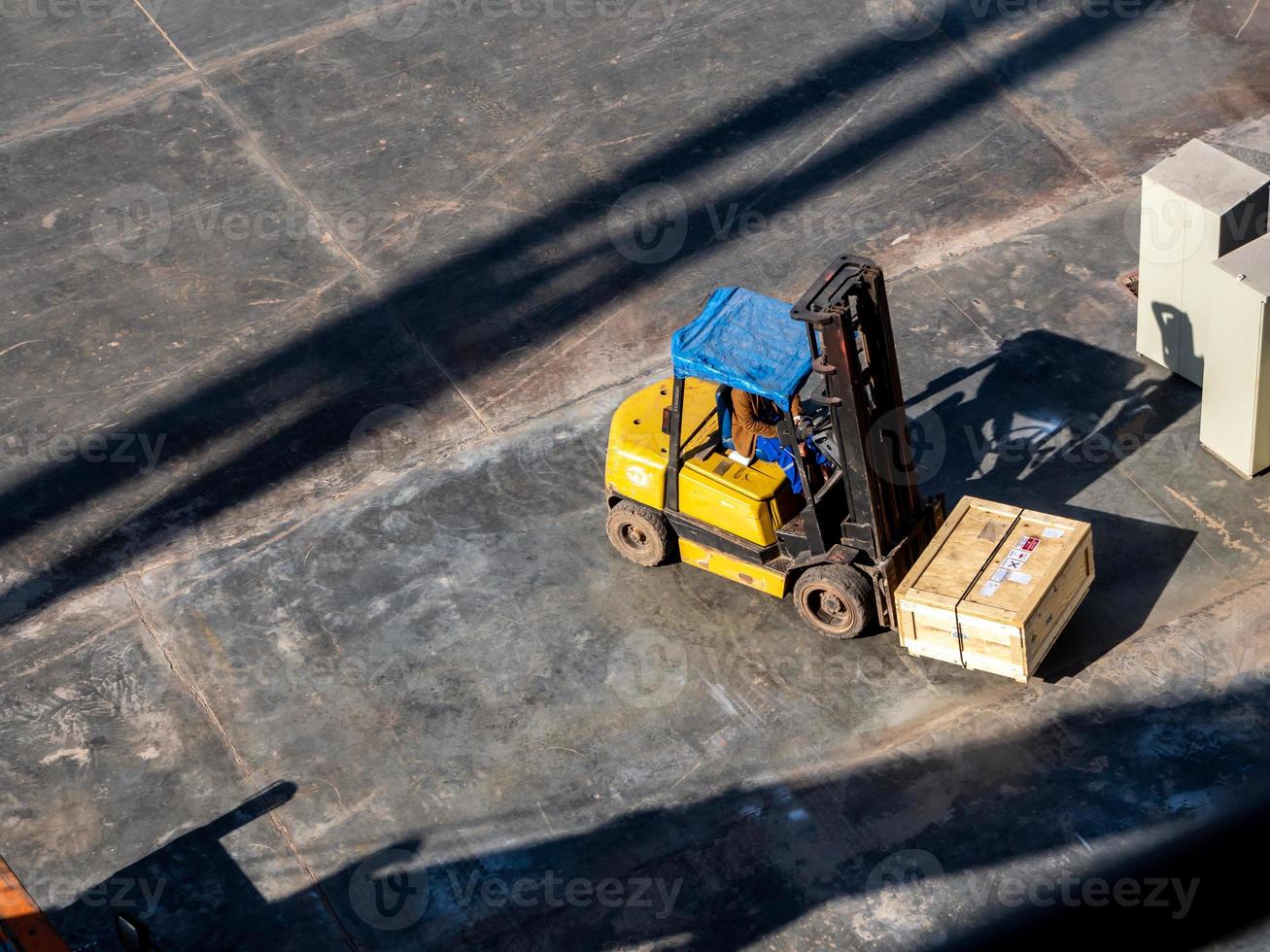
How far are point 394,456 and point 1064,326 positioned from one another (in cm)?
595

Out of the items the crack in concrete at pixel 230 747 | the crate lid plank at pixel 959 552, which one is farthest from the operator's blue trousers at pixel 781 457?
the crack in concrete at pixel 230 747

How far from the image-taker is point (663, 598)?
11.7m

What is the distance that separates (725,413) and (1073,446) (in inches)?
126

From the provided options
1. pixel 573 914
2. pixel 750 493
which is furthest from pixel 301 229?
pixel 573 914

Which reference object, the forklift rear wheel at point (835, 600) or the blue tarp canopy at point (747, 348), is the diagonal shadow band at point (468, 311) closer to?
the blue tarp canopy at point (747, 348)

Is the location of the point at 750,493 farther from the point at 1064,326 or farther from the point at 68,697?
the point at 68,697

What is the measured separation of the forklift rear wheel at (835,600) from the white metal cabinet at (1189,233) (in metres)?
3.63

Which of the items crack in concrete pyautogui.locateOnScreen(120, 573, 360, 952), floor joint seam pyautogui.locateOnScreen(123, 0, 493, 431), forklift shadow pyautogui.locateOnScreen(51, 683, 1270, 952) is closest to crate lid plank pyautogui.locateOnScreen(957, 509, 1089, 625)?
forklift shadow pyautogui.locateOnScreen(51, 683, 1270, 952)

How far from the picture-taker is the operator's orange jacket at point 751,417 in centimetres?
1073

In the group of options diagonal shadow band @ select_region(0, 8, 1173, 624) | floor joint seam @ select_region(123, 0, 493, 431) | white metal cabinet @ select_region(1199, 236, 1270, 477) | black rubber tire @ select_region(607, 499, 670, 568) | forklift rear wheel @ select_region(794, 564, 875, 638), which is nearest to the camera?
forklift rear wheel @ select_region(794, 564, 875, 638)

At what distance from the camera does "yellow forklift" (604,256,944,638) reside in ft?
33.1

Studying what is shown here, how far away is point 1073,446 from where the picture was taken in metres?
12.4

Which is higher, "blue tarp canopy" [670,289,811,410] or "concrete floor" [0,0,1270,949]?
"blue tarp canopy" [670,289,811,410]

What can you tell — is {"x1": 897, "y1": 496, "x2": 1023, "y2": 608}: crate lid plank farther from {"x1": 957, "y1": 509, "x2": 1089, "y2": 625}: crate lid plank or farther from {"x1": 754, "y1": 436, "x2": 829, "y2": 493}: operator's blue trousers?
{"x1": 754, "y1": 436, "x2": 829, "y2": 493}: operator's blue trousers
